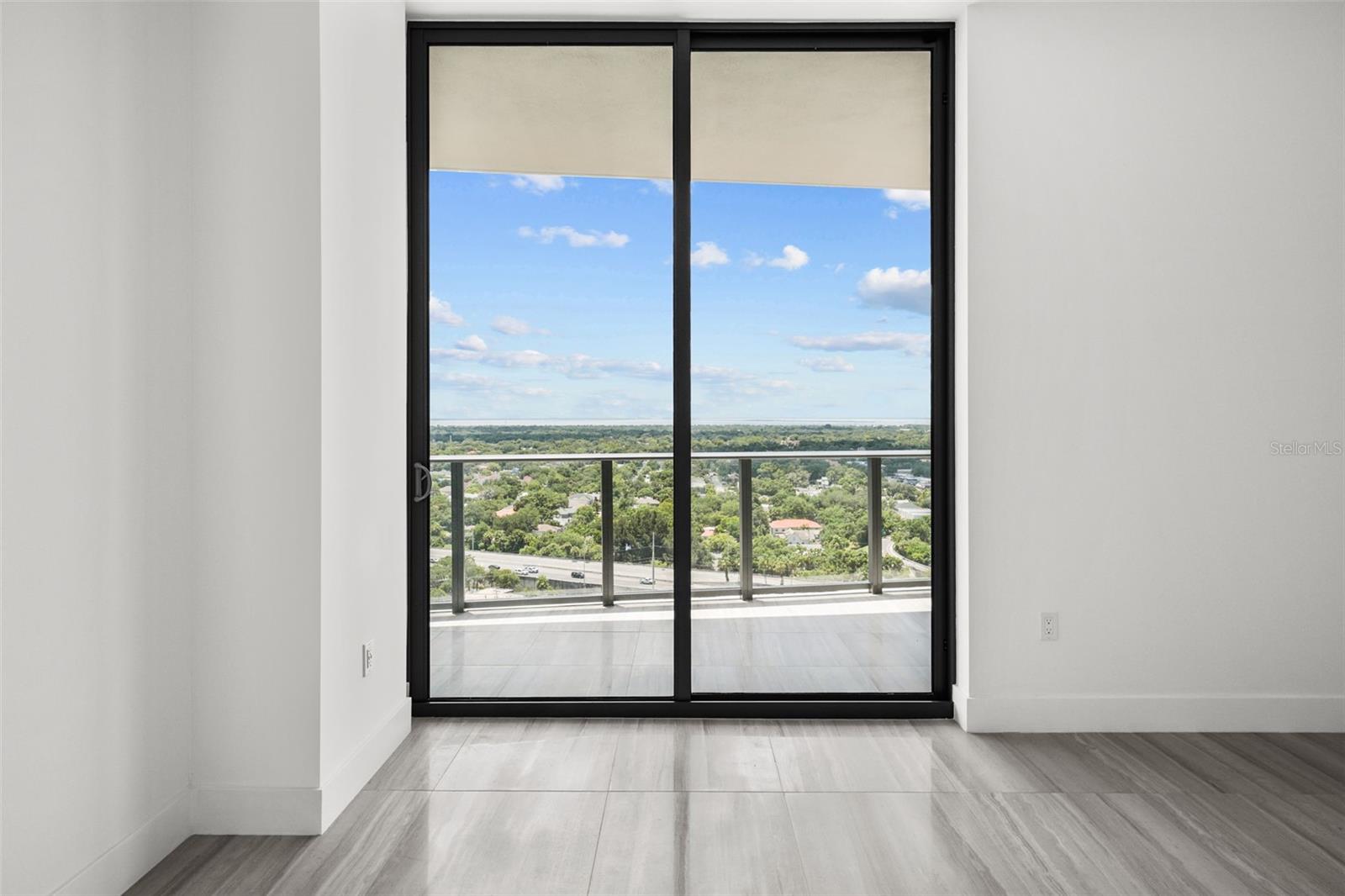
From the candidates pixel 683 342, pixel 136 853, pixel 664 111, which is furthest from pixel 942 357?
pixel 136 853

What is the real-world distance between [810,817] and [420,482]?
1883 mm

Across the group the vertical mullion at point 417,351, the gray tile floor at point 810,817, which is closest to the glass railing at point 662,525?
the vertical mullion at point 417,351

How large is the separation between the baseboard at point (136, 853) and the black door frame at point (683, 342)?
3.38 ft

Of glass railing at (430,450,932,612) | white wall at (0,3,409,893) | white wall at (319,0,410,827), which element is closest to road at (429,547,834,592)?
glass railing at (430,450,932,612)

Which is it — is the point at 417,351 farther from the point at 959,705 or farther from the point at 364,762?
the point at 959,705

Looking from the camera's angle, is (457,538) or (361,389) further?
(457,538)

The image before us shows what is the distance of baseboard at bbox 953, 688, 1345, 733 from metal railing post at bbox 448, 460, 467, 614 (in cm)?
204

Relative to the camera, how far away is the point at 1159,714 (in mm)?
3045

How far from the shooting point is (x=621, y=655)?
11.2 ft

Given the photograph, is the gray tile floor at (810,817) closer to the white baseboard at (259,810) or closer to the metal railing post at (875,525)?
the white baseboard at (259,810)

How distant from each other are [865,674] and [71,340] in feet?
9.44

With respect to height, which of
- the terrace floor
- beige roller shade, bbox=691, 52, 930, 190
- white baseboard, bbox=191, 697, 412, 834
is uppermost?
beige roller shade, bbox=691, 52, 930, 190

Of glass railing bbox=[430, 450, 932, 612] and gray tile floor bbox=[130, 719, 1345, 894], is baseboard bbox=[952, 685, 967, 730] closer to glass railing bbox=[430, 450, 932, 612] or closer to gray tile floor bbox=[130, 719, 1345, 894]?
gray tile floor bbox=[130, 719, 1345, 894]

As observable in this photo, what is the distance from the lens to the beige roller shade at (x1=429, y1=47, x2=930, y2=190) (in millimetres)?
3244
